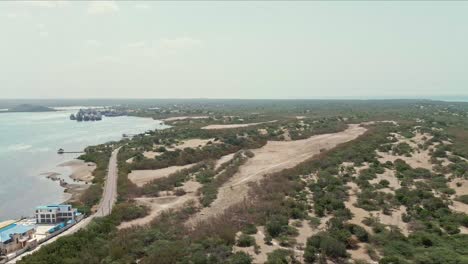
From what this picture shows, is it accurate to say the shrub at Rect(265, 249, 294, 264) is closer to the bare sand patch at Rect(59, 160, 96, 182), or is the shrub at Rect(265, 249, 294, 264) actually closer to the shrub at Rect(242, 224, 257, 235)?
the shrub at Rect(242, 224, 257, 235)

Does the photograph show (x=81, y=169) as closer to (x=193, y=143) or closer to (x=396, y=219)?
(x=193, y=143)

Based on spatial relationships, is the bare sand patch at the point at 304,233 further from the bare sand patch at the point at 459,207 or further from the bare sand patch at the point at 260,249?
the bare sand patch at the point at 459,207

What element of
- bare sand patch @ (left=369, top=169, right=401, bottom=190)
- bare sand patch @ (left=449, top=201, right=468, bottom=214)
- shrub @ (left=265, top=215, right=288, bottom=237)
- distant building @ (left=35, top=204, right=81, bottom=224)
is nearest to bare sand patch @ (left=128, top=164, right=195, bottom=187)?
distant building @ (left=35, top=204, right=81, bottom=224)

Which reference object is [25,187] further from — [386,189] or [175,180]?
[386,189]

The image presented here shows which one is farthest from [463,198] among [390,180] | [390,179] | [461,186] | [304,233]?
[304,233]

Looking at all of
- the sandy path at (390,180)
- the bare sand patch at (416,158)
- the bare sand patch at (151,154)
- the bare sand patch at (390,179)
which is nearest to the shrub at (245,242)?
the sandy path at (390,180)

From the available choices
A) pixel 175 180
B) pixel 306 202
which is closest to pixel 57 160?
pixel 175 180
